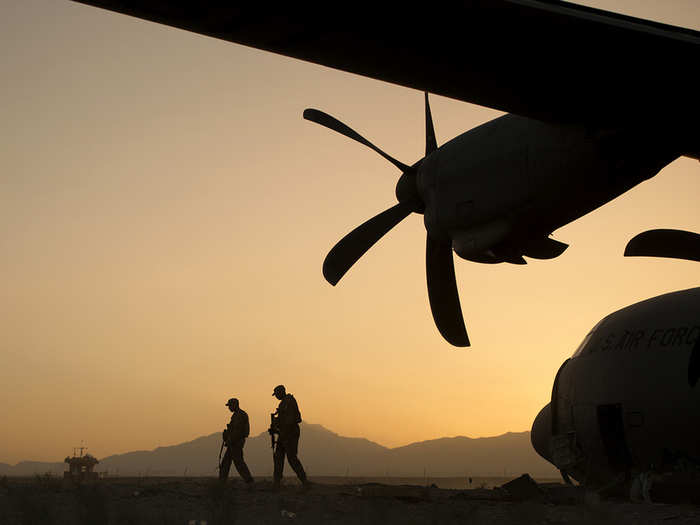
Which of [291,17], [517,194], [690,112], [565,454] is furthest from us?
[565,454]

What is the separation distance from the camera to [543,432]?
63.4 ft

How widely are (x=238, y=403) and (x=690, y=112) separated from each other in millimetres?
14763

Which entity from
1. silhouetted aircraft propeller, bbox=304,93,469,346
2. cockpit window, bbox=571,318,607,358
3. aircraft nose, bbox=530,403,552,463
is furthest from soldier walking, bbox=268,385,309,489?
silhouetted aircraft propeller, bbox=304,93,469,346

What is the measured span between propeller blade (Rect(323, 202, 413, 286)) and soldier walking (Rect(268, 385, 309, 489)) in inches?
296

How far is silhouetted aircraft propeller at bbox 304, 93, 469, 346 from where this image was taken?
11070 millimetres

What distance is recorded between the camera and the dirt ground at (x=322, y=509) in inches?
458

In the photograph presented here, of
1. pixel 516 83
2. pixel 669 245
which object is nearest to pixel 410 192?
pixel 516 83

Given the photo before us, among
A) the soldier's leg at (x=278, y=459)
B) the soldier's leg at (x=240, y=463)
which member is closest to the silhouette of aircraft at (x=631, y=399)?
the soldier's leg at (x=278, y=459)

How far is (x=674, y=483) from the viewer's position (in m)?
14.3

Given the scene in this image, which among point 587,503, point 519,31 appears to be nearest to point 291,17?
point 519,31

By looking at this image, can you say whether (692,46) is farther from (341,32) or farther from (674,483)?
(674,483)

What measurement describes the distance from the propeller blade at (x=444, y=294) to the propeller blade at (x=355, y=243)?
85 cm

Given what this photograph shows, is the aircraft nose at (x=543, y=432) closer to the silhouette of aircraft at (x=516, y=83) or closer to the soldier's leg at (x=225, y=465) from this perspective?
the soldier's leg at (x=225, y=465)

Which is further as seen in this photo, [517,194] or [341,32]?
[517,194]
